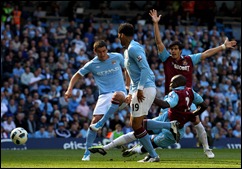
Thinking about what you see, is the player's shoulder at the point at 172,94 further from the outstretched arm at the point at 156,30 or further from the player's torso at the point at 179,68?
the outstretched arm at the point at 156,30

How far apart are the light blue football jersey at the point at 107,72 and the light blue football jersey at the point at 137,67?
6.06 ft

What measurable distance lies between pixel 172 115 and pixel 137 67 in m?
2.14

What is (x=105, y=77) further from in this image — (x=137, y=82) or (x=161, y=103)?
(x=137, y=82)

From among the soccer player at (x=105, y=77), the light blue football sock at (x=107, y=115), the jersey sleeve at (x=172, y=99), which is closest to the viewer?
the jersey sleeve at (x=172, y=99)

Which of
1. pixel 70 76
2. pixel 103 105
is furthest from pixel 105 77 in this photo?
pixel 70 76

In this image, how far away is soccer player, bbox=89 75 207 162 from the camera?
1542 centimetres

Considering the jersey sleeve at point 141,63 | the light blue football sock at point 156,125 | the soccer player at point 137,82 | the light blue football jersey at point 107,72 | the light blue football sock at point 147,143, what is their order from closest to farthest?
the jersey sleeve at point 141,63 < the soccer player at point 137,82 < the light blue football sock at point 147,143 < the light blue football sock at point 156,125 < the light blue football jersey at point 107,72

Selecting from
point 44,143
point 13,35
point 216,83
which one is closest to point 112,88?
point 44,143

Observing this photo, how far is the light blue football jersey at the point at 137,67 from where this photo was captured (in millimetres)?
13977

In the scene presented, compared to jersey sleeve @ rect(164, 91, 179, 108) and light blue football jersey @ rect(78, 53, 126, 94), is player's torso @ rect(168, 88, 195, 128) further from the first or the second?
light blue football jersey @ rect(78, 53, 126, 94)

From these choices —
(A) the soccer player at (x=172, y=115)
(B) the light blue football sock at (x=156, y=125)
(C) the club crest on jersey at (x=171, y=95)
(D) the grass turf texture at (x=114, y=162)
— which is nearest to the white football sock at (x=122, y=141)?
(A) the soccer player at (x=172, y=115)

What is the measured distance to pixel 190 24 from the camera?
36.7 metres

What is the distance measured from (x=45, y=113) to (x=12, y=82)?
1621mm

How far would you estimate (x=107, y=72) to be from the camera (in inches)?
645
